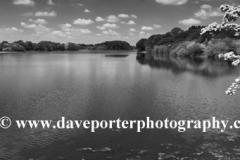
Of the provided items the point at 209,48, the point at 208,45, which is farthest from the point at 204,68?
the point at 208,45

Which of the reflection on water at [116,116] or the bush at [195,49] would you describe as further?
the bush at [195,49]

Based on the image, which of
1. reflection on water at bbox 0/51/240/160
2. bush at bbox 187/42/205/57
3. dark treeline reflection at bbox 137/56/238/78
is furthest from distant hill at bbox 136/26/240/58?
reflection on water at bbox 0/51/240/160

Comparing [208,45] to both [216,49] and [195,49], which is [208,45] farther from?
[195,49]

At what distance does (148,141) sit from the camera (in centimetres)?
1617

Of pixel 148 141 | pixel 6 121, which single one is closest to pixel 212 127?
pixel 148 141

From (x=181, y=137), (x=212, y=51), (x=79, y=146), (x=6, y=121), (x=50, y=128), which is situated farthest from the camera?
(x=212, y=51)

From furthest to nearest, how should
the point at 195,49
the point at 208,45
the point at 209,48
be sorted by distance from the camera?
the point at 195,49
the point at 208,45
the point at 209,48

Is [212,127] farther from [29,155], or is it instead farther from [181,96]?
[29,155]

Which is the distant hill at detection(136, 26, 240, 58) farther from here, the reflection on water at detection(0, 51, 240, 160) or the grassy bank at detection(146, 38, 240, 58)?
the reflection on water at detection(0, 51, 240, 160)

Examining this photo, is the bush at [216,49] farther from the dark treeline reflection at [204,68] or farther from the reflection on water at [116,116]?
the reflection on water at [116,116]

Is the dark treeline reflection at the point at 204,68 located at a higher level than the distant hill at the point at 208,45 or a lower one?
lower

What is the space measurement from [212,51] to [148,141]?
86.1 m

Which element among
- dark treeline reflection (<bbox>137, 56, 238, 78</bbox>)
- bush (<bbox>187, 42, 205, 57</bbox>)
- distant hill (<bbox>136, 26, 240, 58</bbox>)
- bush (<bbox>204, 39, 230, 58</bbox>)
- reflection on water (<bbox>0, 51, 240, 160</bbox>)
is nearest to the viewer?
reflection on water (<bbox>0, 51, 240, 160</bbox>)

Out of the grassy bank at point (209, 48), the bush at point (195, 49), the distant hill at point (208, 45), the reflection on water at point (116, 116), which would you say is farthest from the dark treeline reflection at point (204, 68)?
the bush at point (195, 49)
